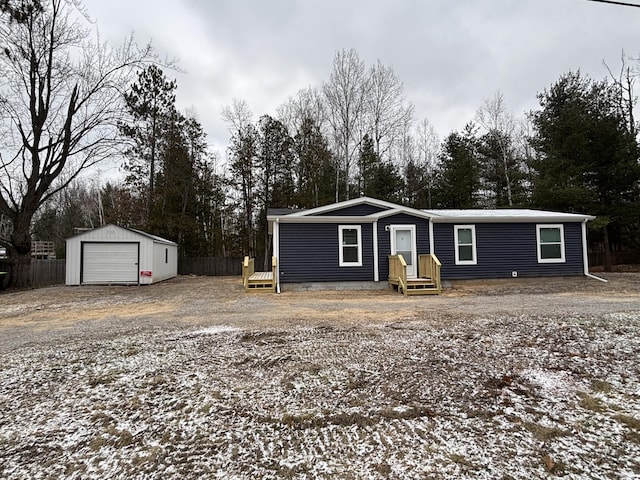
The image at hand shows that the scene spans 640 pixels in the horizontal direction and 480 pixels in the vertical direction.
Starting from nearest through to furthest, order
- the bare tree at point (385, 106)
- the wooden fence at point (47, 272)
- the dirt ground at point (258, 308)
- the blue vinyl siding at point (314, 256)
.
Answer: the dirt ground at point (258, 308)
the blue vinyl siding at point (314, 256)
the wooden fence at point (47, 272)
the bare tree at point (385, 106)

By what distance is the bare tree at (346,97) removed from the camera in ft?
66.6

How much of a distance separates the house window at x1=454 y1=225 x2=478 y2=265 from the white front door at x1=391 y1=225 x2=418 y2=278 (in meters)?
1.65

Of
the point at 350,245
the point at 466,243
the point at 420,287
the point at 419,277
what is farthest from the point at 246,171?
the point at 420,287

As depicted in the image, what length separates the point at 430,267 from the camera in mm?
10508

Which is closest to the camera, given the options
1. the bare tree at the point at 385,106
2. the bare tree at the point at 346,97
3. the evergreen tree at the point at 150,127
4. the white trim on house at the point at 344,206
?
the white trim on house at the point at 344,206

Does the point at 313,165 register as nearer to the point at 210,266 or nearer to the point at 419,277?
the point at 210,266

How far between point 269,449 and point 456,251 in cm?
1101

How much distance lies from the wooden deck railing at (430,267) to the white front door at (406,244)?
0.78 ft

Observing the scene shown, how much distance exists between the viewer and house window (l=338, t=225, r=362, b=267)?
1138cm

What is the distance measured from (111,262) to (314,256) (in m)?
8.84

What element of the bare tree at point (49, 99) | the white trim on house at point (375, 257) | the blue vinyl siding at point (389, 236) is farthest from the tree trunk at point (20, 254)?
the blue vinyl siding at point (389, 236)

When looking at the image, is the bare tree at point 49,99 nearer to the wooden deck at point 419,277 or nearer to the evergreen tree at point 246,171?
the evergreen tree at point 246,171

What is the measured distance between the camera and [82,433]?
7.78 ft

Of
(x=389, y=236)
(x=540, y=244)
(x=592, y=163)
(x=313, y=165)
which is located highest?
(x=313, y=165)
